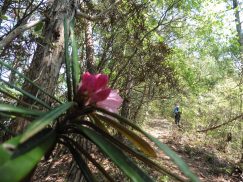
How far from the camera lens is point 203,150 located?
38.5 ft

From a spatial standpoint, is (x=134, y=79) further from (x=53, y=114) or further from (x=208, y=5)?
(x=53, y=114)

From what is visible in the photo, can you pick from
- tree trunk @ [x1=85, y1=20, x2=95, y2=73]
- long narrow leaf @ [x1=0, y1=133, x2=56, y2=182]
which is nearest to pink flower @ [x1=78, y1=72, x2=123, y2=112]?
long narrow leaf @ [x1=0, y1=133, x2=56, y2=182]

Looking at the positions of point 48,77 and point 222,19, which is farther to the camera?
point 222,19

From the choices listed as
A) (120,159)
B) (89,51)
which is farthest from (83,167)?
(89,51)

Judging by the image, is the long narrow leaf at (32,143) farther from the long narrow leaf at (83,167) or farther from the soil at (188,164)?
the soil at (188,164)

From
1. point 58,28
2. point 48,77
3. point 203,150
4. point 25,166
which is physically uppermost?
point 58,28

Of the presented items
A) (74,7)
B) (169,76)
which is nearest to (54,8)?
(74,7)

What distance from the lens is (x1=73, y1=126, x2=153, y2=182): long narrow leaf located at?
0.86m

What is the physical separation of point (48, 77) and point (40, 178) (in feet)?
14.8

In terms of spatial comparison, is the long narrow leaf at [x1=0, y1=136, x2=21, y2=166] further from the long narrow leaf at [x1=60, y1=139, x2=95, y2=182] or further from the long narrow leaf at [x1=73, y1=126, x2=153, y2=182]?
the long narrow leaf at [x1=60, y1=139, x2=95, y2=182]

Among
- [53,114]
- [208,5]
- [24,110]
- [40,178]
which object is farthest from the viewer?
[208,5]

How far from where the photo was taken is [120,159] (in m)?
0.90

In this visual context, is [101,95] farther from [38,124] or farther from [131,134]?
[38,124]

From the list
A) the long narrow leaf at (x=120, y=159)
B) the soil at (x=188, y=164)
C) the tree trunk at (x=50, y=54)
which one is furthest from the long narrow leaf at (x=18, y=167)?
the soil at (x=188, y=164)
